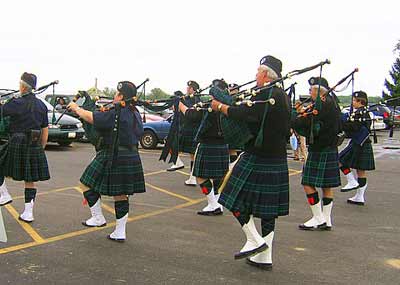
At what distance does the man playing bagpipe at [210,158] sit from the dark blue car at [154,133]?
771 cm

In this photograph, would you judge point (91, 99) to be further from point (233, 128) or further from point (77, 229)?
point (233, 128)

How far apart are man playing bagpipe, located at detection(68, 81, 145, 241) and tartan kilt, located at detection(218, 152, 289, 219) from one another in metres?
1.05

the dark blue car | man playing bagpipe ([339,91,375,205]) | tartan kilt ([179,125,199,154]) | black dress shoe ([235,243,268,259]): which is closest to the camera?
black dress shoe ([235,243,268,259])

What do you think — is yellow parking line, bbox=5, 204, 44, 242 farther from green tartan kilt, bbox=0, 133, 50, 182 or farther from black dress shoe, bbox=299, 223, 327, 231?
black dress shoe, bbox=299, 223, 327, 231

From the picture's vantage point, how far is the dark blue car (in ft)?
46.3

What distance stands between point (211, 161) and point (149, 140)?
8.04 metres

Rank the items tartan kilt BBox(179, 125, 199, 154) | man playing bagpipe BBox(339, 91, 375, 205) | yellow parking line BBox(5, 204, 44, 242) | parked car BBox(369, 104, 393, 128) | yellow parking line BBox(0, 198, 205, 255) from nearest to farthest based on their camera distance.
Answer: yellow parking line BBox(0, 198, 205, 255) → yellow parking line BBox(5, 204, 44, 242) → man playing bagpipe BBox(339, 91, 375, 205) → parked car BBox(369, 104, 393, 128) → tartan kilt BBox(179, 125, 199, 154)

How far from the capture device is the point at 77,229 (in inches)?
205

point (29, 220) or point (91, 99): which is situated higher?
point (91, 99)

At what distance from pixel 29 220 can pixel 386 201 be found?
16.4 ft

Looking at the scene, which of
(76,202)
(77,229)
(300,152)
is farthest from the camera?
(300,152)

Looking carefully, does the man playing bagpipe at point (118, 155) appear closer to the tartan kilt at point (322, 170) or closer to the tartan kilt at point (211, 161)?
the tartan kilt at point (211, 161)

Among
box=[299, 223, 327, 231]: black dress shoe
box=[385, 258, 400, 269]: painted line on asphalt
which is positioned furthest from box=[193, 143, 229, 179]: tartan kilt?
box=[385, 258, 400, 269]: painted line on asphalt

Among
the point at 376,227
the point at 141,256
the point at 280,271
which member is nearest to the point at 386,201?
the point at 376,227
